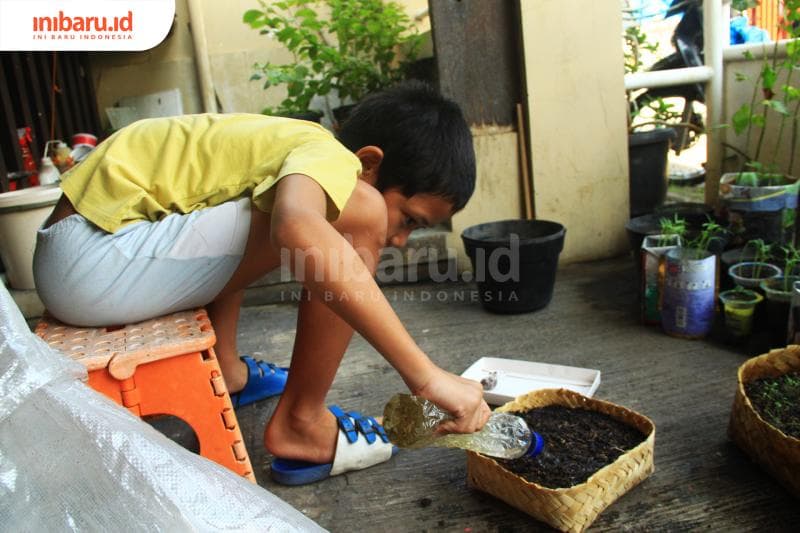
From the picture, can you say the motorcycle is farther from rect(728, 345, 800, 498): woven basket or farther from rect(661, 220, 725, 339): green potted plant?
rect(728, 345, 800, 498): woven basket

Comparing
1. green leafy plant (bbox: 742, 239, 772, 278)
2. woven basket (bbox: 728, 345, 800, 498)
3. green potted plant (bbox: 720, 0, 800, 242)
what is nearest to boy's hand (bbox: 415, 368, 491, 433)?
woven basket (bbox: 728, 345, 800, 498)

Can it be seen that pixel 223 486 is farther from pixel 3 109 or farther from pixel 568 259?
pixel 3 109

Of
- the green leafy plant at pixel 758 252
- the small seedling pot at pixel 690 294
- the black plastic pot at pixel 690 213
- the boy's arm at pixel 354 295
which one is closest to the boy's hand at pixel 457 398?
the boy's arm at pixel 354 295

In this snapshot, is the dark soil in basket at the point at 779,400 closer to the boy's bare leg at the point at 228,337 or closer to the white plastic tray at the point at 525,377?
the white plastic tray at the point at 525,377

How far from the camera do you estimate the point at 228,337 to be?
5.55ft

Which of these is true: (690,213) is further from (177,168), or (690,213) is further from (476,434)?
(177,168)

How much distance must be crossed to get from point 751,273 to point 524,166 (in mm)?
971

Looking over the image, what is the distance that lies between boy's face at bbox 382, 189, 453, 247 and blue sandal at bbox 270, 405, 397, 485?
43 centimetres

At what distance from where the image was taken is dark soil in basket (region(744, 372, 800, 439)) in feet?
4.35

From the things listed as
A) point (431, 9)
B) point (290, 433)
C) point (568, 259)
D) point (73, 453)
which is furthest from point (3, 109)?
point (73, 453)

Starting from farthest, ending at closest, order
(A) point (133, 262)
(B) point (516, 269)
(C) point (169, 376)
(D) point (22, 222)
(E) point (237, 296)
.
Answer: (D) point (22, 222)
(B) point (516, 269)
(E) point (237, 296)
(A) point (133, 262)
(C) point (169, 376)

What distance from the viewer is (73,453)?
0.65 m

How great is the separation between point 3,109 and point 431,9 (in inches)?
79.9

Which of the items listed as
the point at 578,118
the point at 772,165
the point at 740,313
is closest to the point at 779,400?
the point at 740,313
